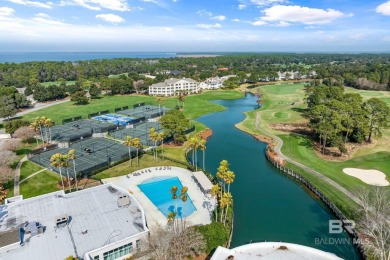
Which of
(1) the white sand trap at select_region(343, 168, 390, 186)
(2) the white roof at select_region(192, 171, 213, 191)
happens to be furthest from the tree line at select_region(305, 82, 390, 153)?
(2) the white roof at select_region(192, 171, 213, 191)

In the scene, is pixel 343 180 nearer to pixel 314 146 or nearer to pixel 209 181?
pixel 314 146

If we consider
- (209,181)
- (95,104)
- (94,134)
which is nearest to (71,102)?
(95,104)

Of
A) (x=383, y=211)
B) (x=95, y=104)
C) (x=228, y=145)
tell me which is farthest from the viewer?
(x=95, y=104)

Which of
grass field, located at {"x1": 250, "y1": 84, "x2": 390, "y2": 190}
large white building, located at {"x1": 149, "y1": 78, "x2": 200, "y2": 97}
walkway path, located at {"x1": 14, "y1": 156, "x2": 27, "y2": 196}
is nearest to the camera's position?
walkway path, located at {"x1": 14, "y1": 156, "x2": 27, "y2": 196}

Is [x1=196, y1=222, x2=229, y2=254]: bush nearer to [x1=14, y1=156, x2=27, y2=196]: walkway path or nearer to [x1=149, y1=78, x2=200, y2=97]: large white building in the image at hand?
[x1=14, y1=156, x2=27, y2=196]: walkway path

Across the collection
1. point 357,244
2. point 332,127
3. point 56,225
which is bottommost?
point 357,244

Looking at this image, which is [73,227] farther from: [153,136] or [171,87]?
[171,87]
